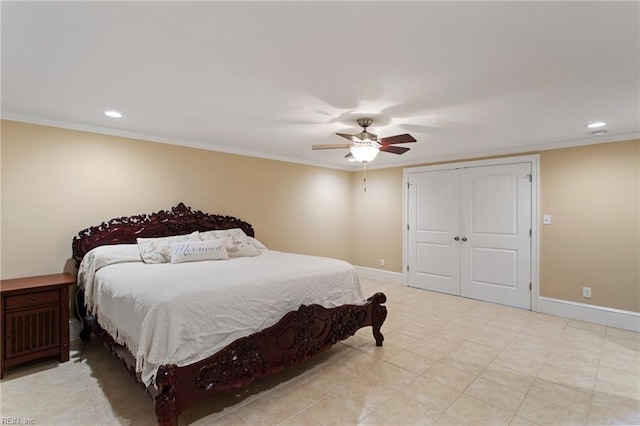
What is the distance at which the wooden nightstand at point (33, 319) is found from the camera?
252 centimetres

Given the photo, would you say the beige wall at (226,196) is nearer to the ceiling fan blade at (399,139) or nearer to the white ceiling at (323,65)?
the white ceiling at (323,65)

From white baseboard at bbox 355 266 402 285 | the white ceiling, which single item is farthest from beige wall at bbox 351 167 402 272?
the white ceiling

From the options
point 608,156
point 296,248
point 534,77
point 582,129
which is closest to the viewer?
point 534,77

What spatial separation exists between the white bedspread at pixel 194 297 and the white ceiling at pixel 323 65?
1427 millimetres

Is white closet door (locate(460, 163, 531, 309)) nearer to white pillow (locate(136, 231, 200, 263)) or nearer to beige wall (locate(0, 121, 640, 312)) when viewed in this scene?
beige wall (locate(0, 121, 640, 312))

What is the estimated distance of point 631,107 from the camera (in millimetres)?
2713

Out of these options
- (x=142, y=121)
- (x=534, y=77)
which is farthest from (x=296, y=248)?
(x=534, y=77)

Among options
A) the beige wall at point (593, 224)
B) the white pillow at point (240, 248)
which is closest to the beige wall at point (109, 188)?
the white pillow at point (240, 248)

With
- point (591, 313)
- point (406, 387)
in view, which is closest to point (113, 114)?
point (406, 387)

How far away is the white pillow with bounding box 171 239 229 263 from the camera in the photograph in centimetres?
314

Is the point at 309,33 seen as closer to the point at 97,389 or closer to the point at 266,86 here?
the point at 266,86

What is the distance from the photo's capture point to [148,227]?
3.67 m

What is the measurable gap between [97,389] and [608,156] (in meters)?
5.65

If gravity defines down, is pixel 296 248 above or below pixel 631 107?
below
